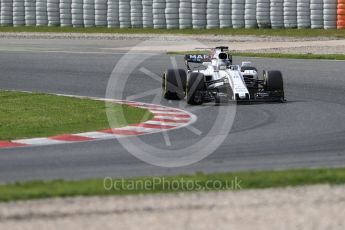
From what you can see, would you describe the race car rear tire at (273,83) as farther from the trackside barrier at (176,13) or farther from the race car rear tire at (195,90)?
the trackside barrier at (176,13)

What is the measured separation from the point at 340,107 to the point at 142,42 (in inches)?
674

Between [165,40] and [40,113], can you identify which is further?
[165,40]

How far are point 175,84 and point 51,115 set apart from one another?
2971 mm

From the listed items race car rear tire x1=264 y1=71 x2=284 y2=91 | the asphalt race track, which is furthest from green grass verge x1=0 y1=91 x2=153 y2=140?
race car rear tire x1=264 y1=71 x2=284 y2=91

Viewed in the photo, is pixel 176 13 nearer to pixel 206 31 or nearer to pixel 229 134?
pixel 206 31

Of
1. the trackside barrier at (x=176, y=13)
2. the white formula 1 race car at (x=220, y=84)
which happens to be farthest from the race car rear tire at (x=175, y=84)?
the trackside barrier at (x=176, y=13)

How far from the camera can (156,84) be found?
2162 centimetres

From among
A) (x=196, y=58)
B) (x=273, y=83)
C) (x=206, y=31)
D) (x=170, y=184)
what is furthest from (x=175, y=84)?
(x=206, y=31)

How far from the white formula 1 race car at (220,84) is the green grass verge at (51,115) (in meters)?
1.19

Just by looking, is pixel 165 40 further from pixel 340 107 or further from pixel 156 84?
pixel 340 107

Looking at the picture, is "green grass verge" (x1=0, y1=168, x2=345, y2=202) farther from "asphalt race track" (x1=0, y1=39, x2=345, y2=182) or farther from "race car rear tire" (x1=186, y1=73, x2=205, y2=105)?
"race car rear tire" (x1=186, y1=73, x2=205, y2=105)

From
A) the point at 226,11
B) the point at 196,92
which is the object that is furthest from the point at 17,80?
the point at 226,11

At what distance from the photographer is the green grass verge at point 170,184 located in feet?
30.1

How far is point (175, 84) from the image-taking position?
1830cm
